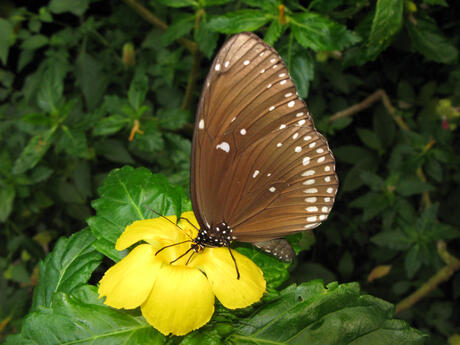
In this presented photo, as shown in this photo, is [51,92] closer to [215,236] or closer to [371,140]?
[215,236]


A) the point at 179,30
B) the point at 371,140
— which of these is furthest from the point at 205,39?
the point at 371,140

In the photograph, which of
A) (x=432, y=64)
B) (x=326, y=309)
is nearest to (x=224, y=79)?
(x=326, y=309)

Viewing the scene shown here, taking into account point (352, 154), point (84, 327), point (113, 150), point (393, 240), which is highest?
point (84, 327)

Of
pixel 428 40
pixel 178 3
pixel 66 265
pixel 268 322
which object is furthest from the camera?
pixel 178 3

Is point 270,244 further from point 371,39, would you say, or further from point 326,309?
point 371,39

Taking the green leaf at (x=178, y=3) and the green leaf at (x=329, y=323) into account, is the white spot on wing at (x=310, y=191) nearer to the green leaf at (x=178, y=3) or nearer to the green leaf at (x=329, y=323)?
the green leaf at (x=329, y=323)

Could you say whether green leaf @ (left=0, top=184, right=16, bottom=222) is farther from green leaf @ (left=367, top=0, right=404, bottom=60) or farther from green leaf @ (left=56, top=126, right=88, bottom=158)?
green leaf @ (left=367, top=0, right=404, bottom=60)

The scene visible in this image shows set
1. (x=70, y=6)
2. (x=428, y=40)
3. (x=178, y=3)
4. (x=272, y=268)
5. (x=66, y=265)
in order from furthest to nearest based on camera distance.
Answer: (x=70, y=6)
(x=178, y=3)
(x=428, y=40)
(x=66, y=265)
(x=272, y=268)
